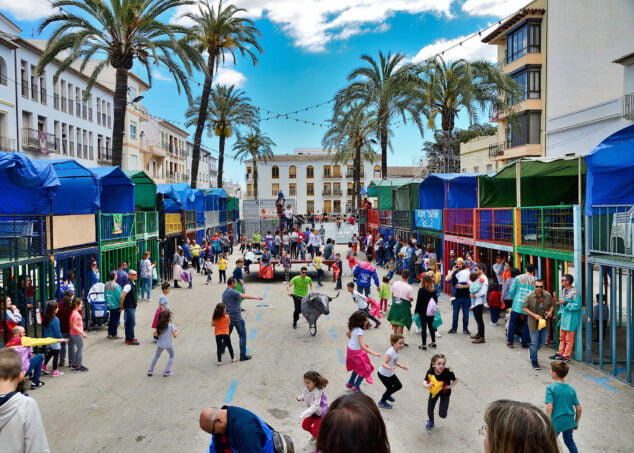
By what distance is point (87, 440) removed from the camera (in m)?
6.95

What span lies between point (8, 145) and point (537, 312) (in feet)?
102

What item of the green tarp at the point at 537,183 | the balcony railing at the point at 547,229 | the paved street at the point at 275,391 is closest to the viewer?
the paved street at the point at 275,391

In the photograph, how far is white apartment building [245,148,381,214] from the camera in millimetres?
90812

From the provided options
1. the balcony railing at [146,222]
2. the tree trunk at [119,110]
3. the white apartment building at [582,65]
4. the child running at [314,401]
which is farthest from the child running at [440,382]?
the white apartment building at [582,65]

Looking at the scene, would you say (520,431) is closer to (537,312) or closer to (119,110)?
(537,312)

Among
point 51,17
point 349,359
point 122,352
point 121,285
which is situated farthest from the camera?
point 51,17

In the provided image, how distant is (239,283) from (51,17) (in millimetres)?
13085

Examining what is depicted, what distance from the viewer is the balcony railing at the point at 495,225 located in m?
14.7

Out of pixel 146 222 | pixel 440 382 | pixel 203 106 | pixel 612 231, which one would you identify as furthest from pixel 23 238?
pixel 203 106

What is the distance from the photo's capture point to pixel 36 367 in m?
9.11

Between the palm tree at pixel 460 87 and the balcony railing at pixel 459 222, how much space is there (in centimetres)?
714

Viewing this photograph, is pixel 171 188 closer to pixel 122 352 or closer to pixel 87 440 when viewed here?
pixel 122 352

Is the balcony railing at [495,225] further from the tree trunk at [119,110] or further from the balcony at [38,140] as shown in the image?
the balcony at [38,140]

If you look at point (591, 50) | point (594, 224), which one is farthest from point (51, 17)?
point (591, 50)
